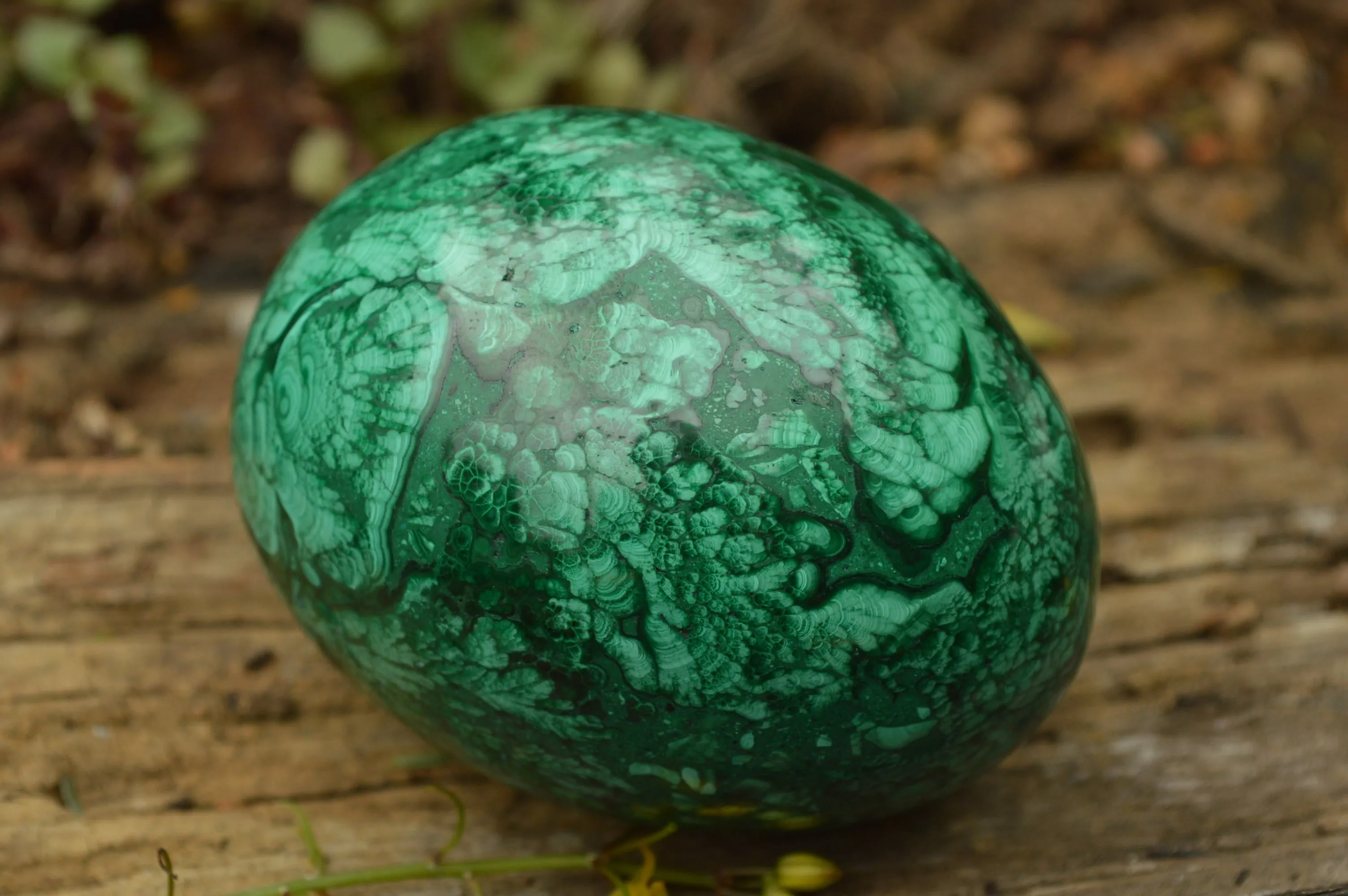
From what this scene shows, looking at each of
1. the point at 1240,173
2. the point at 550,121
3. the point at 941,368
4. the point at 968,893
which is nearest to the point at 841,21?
the point at 1240,173

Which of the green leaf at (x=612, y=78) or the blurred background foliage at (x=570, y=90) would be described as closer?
the blurred background foliage at (x=570, y=90)

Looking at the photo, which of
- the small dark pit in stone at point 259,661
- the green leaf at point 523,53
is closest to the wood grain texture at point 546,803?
the small dark pit in stone at point 259,661

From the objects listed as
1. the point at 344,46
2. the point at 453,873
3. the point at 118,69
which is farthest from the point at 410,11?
the point at 453,873

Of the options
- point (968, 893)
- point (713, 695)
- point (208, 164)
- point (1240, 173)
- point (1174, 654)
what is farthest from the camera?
point (1240, 173)

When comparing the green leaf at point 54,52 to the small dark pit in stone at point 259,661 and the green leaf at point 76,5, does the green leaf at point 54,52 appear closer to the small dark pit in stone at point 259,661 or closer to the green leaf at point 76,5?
the green leaf at point 76,5

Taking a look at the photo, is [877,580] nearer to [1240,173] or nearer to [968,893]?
[968,893]

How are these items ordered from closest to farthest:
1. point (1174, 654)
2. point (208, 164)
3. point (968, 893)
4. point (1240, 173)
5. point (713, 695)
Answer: point (713, 695) → point (968, 893) → point (1174, 654) → point (208, 164) → point (1240, 173)
